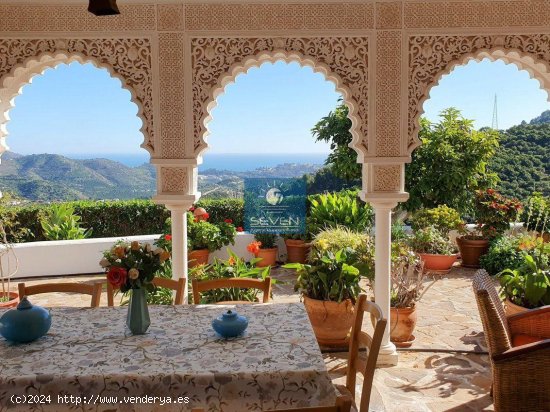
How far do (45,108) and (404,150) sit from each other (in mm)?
49772

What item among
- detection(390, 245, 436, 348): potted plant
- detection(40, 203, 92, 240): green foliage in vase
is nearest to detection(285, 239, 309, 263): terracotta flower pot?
detection(40, 203, 92, 240): green foliage in vase

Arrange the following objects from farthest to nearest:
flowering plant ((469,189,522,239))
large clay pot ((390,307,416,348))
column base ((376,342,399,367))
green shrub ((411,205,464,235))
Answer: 1. green shrub ((411,205,464,235))
2. flowering plant ((469,189,522,239))
3. large clay pot ((390,307,416,348))
4. column base ((376,342,399,367))

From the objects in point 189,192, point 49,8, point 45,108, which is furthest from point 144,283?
point 45,108

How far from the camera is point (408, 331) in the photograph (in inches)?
188

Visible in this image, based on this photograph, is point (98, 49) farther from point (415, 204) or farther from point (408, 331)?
point (415, 204)

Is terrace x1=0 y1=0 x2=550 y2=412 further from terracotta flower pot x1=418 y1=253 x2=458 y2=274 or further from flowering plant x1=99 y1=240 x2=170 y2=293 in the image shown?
terracotta flower pot x1=418 y1=253 x2=458 y2=274

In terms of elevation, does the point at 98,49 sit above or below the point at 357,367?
above

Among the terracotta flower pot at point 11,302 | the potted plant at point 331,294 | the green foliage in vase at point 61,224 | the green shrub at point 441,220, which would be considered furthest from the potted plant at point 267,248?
the terracotta flower pot at point 11,302

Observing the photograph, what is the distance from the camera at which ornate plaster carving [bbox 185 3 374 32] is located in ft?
13.4

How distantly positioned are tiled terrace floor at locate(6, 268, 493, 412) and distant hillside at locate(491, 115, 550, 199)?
16.6 ft

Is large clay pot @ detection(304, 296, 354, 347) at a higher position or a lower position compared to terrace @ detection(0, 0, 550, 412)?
lower

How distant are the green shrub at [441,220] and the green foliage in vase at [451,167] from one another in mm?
546

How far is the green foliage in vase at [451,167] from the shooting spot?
345 inches

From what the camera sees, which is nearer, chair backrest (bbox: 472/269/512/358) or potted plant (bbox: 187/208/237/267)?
chair backrest (bbox: 472/269/512/358)
